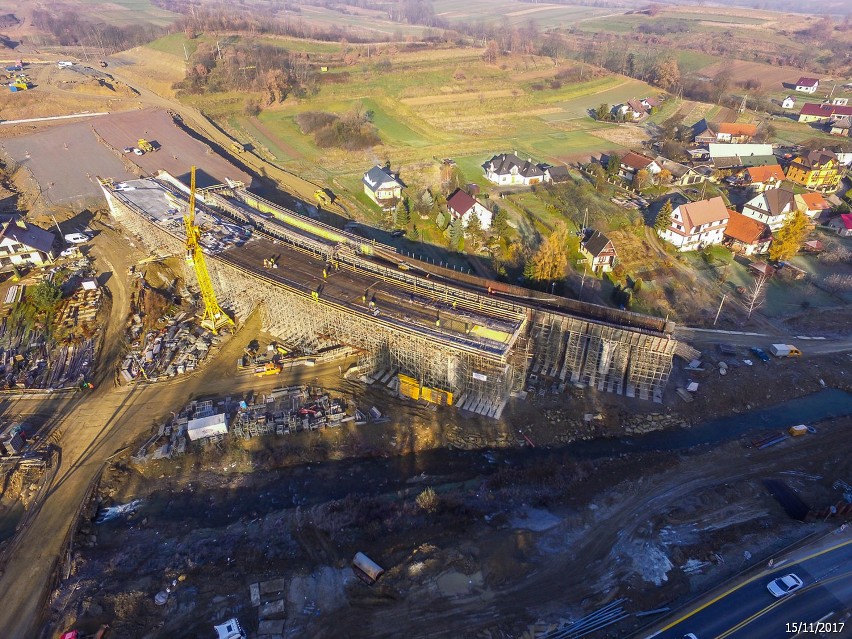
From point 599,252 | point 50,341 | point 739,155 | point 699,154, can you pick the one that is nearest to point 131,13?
point 50,341

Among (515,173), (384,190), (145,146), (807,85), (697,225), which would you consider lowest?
(697,225)

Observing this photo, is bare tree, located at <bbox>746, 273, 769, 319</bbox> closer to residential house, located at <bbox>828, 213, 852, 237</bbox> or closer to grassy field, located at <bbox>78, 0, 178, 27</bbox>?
residential house, located at <bbox>828, 213, 852, 237</bbox>

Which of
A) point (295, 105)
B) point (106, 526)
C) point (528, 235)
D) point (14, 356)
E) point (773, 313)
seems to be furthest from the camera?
point (295, 105)

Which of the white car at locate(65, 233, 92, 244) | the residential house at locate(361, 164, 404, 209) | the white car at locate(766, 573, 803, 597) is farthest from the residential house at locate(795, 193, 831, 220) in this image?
the white car at locate(65, 233, 92, 244)

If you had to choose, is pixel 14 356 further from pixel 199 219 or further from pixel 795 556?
pixel 795 556

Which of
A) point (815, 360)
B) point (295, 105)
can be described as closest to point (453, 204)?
point (815, 360)

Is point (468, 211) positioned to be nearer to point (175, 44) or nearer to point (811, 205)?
point (811, 205)
